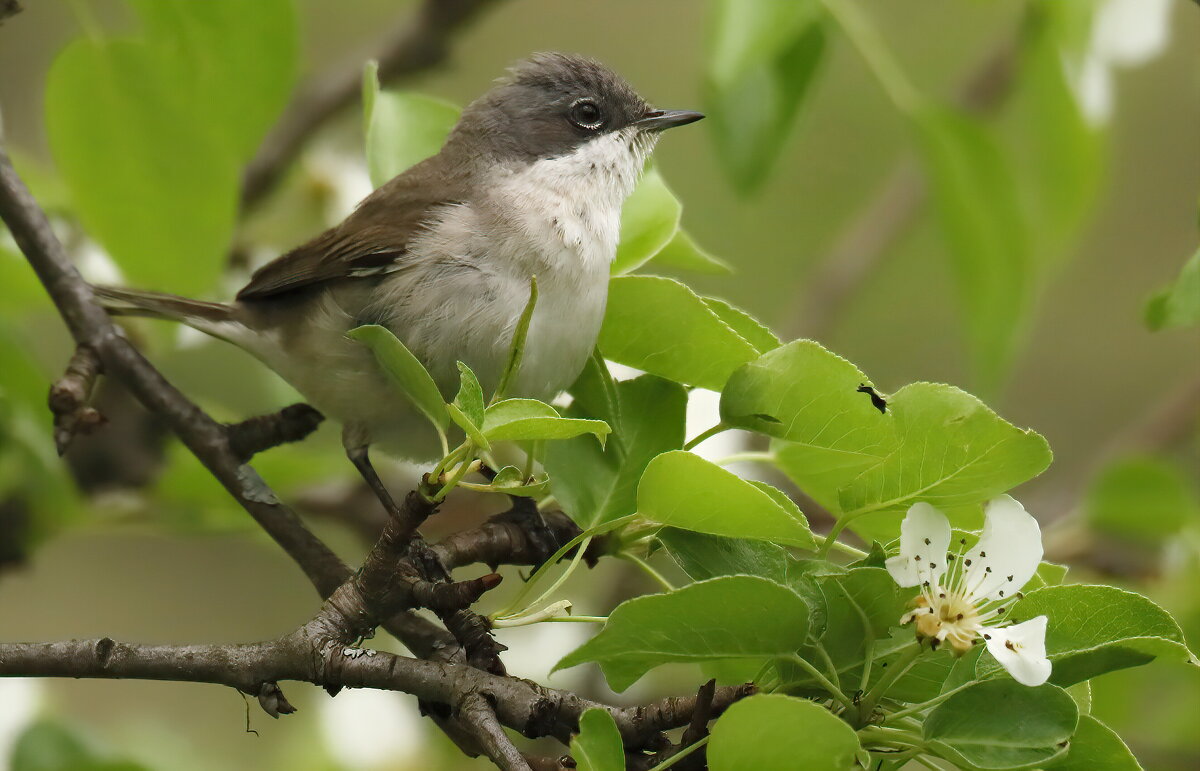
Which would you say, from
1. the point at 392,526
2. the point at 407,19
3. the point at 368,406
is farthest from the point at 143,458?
the point at 392,526

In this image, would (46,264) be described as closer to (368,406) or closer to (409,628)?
(368,406)

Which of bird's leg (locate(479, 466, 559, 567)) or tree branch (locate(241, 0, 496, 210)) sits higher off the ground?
tree branch (locate(241, 0, 496, 210))

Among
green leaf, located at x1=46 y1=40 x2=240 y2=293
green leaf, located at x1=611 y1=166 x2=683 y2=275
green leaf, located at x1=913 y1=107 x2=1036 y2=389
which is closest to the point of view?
green leaf, located at x1=611 y1=166 x2=683 y2=275

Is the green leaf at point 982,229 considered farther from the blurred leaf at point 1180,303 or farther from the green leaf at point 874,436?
the green leaf at point 874,436

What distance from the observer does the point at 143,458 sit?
3617 mm

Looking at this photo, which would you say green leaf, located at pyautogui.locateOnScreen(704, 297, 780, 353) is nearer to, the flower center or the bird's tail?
the flower center

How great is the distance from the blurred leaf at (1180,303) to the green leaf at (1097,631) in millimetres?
502

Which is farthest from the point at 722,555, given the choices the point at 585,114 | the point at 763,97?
the point at 585,114

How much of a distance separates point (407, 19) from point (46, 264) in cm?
174

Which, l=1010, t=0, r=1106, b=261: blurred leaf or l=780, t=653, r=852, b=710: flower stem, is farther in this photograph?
l=1010, t=0, r=1106, b=261: blurred leaf

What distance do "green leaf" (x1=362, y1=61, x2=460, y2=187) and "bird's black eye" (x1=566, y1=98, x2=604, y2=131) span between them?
76cm

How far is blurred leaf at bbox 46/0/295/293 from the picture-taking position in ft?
9.41

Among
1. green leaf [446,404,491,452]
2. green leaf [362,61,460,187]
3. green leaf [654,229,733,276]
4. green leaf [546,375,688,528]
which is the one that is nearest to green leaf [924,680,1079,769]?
green leaf [546,375,688,528]

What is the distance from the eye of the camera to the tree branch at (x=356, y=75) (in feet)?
13.2
